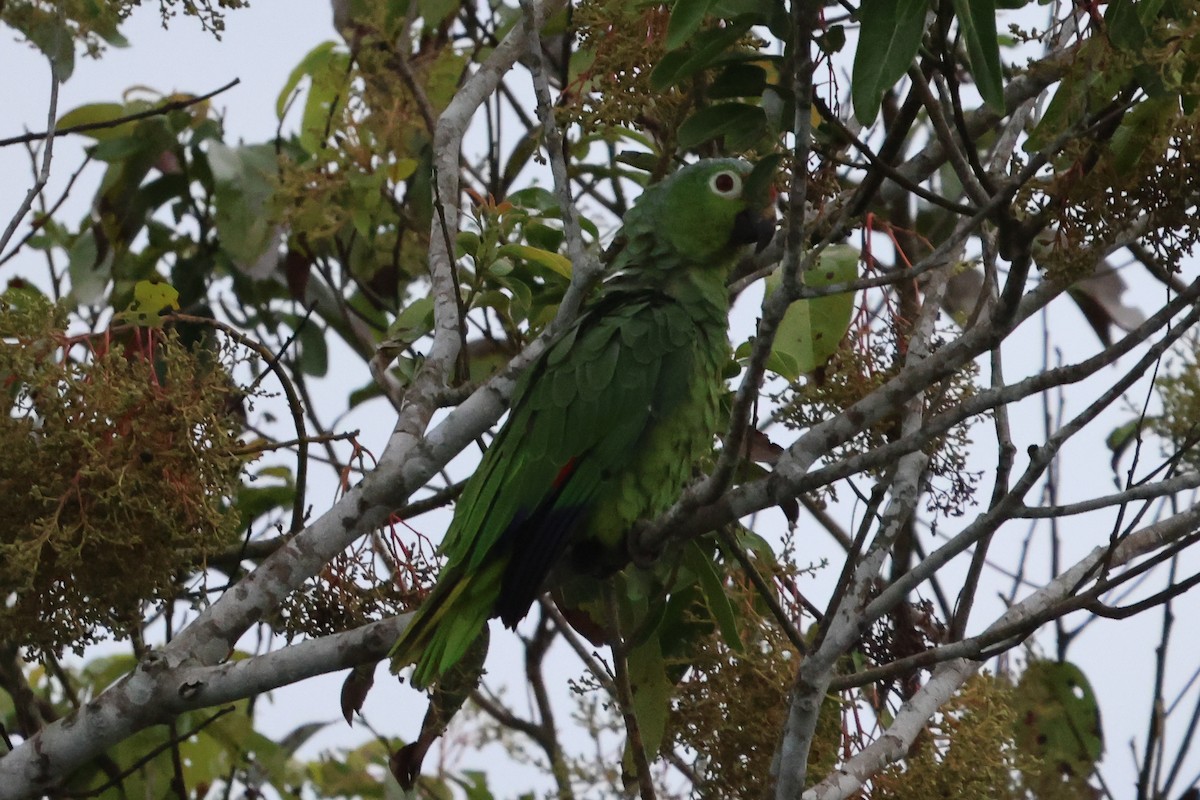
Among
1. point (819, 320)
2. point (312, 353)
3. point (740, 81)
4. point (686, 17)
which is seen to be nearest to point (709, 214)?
point (819, 320)

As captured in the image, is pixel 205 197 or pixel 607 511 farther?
pixel 205 197

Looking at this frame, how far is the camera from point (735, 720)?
2844 millimetres

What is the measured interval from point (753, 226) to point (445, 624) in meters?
1.24

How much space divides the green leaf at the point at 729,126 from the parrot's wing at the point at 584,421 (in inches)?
23.9

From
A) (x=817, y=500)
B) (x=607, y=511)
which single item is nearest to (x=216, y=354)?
(x=607, y=511)

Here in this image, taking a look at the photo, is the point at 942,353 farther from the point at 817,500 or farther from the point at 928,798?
the point at 817,500

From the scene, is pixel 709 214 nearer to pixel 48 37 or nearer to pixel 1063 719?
pixel 48 37

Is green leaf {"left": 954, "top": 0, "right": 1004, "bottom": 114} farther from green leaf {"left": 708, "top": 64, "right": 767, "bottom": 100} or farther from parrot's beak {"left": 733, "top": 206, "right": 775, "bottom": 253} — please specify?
parrot's beak {"left": 733, "top": 206, "right": 775, "bottom": 253}

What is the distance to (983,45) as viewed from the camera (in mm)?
1901

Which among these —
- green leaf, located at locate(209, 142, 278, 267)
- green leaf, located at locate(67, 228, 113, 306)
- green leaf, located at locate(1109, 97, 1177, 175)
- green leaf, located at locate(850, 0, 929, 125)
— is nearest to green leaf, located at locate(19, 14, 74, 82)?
green leaf, located at locate(209, 142, 278, 267)

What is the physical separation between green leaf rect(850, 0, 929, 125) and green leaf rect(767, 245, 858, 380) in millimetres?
1021

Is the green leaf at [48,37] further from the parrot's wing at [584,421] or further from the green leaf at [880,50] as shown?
the green leaf at [880,50]

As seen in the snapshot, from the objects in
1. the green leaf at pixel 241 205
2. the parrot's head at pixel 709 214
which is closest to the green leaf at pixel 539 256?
the parrot's head at pixel 709 214

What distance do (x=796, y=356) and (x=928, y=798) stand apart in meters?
0.97
